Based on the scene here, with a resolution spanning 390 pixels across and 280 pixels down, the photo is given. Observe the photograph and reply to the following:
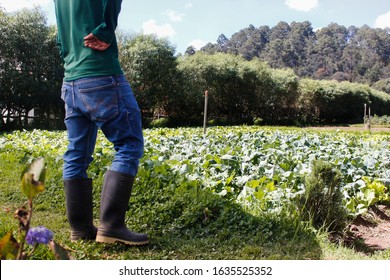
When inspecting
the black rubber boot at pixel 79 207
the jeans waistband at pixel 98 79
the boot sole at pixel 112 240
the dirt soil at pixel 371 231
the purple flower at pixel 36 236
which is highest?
the jeans waistband at pixel 98 79

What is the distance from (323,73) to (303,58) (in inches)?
133

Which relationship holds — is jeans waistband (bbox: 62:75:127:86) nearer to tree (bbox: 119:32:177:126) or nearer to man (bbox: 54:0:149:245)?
man (bbox: 54:0:149:245)

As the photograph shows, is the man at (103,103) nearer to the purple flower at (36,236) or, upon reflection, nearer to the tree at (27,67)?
the purple flower at (36,236)

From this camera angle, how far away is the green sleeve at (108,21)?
1.90m

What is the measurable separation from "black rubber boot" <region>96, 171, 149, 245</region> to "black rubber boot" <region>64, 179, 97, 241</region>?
0.14 metres

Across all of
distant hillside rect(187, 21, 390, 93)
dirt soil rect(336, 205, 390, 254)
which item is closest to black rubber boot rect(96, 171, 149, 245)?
dirt soil rect(336, 205, 390, 254)

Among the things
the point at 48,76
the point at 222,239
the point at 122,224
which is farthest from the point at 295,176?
the point at 48,76

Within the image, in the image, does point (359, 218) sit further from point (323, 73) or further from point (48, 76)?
point (323, 73)

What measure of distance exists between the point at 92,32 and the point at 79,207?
87cm

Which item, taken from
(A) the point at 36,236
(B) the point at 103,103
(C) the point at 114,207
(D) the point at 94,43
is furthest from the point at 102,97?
(A) the point at 36,236

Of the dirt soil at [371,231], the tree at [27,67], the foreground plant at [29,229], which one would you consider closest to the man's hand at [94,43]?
the foreground plant at [29,229]

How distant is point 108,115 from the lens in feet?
6.38

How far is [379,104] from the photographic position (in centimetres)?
3778

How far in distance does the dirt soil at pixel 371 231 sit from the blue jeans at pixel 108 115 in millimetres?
1609
